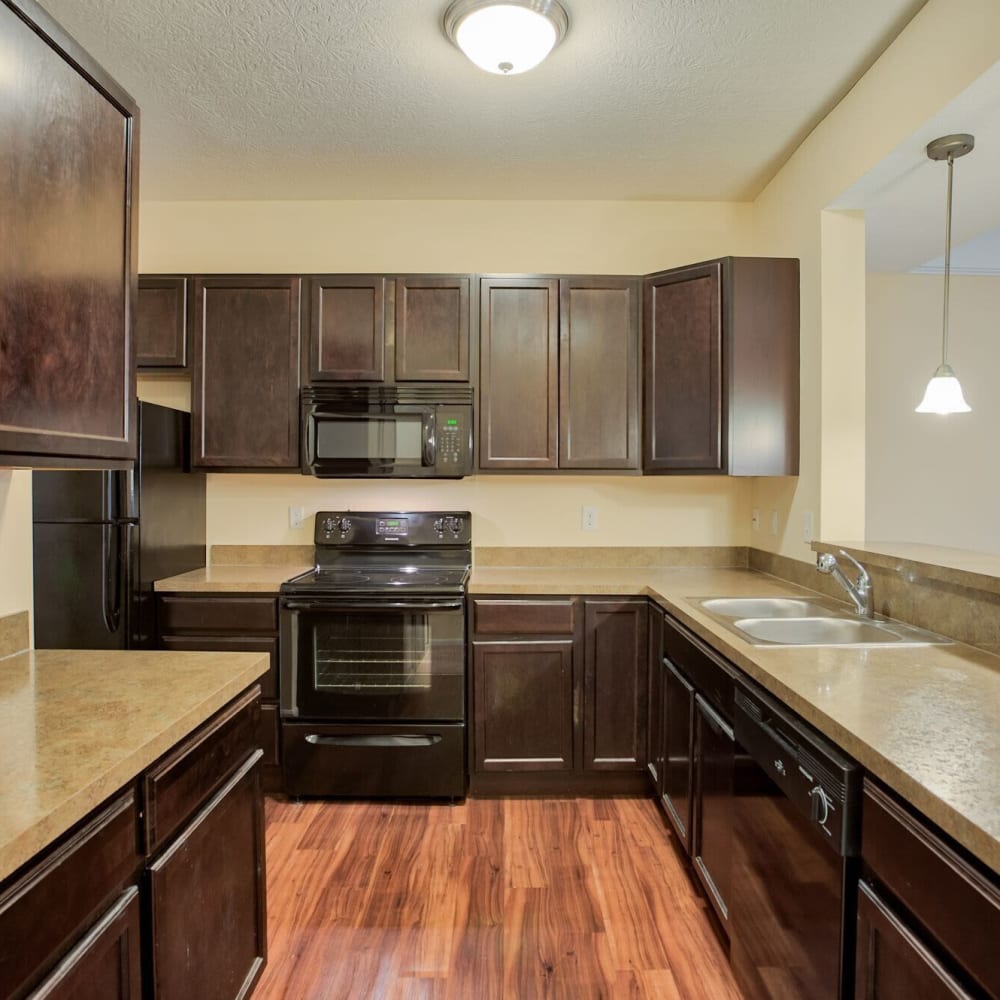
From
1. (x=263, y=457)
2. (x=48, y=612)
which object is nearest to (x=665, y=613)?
(x=263, y=457)

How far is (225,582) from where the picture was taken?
2.63 meters

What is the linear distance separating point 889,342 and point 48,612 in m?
4.16

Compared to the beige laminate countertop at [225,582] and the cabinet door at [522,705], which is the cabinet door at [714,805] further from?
the beige laminate countertop at [225,582]

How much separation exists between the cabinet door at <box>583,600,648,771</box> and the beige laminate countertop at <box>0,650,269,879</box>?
1.48 meters

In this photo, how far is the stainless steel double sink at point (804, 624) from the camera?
1.77 metres

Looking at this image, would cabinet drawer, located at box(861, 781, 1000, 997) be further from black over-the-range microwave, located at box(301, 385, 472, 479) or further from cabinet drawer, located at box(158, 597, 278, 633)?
cabinet drawer, located at box(158, 597, 278, 633)

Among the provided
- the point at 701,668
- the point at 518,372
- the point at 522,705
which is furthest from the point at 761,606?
the point at 518,372

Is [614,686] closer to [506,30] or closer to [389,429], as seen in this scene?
[389,429]

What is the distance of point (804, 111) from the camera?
2.30 m

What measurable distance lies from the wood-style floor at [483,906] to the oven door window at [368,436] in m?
1.44

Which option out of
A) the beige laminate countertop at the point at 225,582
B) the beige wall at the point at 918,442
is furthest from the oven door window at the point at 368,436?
the beige wall at the point at 918,442

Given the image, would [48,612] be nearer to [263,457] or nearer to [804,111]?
[263,457]

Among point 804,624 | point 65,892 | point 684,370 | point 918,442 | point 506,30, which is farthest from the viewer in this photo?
point 918,442

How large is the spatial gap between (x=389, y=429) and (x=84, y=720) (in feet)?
6.01
